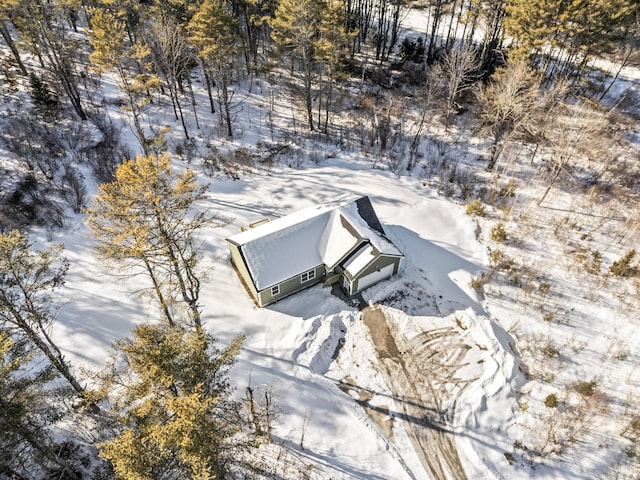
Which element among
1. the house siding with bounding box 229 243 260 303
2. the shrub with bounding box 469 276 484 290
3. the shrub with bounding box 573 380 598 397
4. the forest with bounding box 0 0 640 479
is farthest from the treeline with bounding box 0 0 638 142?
the shrub with bounding box 573 380 598 397

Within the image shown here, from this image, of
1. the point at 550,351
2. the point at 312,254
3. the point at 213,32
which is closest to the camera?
the point at 550,351

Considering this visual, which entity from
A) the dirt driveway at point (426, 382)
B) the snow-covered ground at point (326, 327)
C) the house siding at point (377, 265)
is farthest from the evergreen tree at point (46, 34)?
the dirt driveway at point (426, 382)

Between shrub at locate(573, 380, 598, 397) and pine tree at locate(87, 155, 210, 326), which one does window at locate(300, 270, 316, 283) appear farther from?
shrub at locate(573, 380, 598, 397)

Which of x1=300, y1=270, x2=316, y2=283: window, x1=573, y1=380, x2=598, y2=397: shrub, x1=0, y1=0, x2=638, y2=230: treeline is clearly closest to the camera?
x1=573, y1=380, x2=598, y2=397: shrub

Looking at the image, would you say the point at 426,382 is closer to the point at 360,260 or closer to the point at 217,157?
the point at 360,260

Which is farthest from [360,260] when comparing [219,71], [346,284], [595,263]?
[219,71]

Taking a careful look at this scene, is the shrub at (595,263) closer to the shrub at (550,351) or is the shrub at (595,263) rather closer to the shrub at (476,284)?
the shrub at (550,351)

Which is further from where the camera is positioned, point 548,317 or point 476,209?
point 476,209
